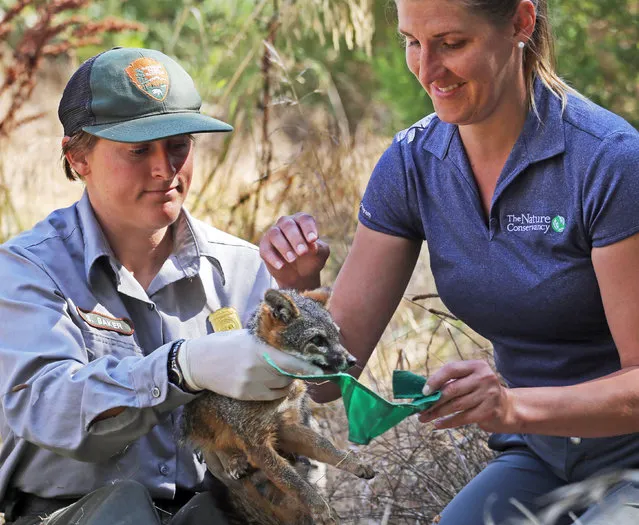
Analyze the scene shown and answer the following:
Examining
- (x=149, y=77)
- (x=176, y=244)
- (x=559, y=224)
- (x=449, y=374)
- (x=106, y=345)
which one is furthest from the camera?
(x=176, y=244)

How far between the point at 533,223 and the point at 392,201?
1.66 feet

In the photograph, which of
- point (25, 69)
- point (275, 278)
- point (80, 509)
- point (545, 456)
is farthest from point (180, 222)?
point (25, 69)

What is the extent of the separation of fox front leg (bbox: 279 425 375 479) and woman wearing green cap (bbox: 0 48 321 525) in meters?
0.26

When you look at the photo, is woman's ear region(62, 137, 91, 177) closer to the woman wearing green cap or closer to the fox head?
the woman wearing green cap

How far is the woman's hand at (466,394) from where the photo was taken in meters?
2.27

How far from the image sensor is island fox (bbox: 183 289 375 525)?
8.88ft

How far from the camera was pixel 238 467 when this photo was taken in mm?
2895

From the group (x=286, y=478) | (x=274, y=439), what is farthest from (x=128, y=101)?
(x=286, y=478)

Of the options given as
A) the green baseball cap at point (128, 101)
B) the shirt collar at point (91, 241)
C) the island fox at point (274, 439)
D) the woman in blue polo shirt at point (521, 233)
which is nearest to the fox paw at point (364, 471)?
the island fox at point (274, 439)

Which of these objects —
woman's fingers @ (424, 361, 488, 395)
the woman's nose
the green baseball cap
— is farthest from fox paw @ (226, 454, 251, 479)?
the woman's nose

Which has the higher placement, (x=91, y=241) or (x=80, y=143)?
(x=80, y=143)

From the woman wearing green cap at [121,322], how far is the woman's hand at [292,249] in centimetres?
18

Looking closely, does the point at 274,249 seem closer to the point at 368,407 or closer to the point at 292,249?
the point at 292,249

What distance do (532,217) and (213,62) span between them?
3.89 metres
